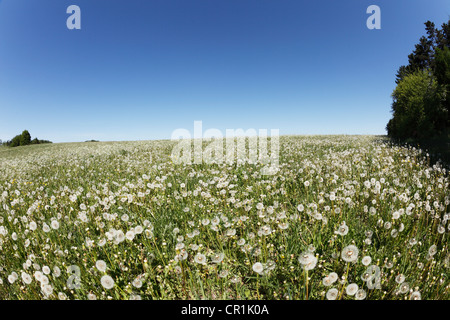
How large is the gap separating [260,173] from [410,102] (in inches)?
477

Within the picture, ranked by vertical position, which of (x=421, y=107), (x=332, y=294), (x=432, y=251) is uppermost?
(x=421, y=107)

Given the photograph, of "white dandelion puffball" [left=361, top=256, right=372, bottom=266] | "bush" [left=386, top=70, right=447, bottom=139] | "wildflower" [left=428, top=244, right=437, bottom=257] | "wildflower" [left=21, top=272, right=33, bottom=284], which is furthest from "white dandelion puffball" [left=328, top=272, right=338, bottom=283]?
"bush" [left=386, top=70, right=447, bottom=139]

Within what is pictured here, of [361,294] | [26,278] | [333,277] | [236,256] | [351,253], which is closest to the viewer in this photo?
[361,294]

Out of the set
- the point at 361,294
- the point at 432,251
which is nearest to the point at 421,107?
the point at 432,251

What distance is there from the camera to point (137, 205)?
12.8 ft

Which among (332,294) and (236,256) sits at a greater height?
(332,294)

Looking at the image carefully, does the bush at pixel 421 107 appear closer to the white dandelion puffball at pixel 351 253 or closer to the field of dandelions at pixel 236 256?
the field of dandelions at pixel 236 256

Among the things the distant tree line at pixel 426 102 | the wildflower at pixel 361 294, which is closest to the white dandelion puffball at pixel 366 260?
the wildflower at pixel 361 294

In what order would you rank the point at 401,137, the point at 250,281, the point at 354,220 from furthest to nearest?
the point at 401,137 → the point at 354,220 → the point at 250,281

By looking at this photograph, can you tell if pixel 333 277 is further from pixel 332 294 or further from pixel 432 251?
pixel 432 251

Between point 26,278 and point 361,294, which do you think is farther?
point 26,278
